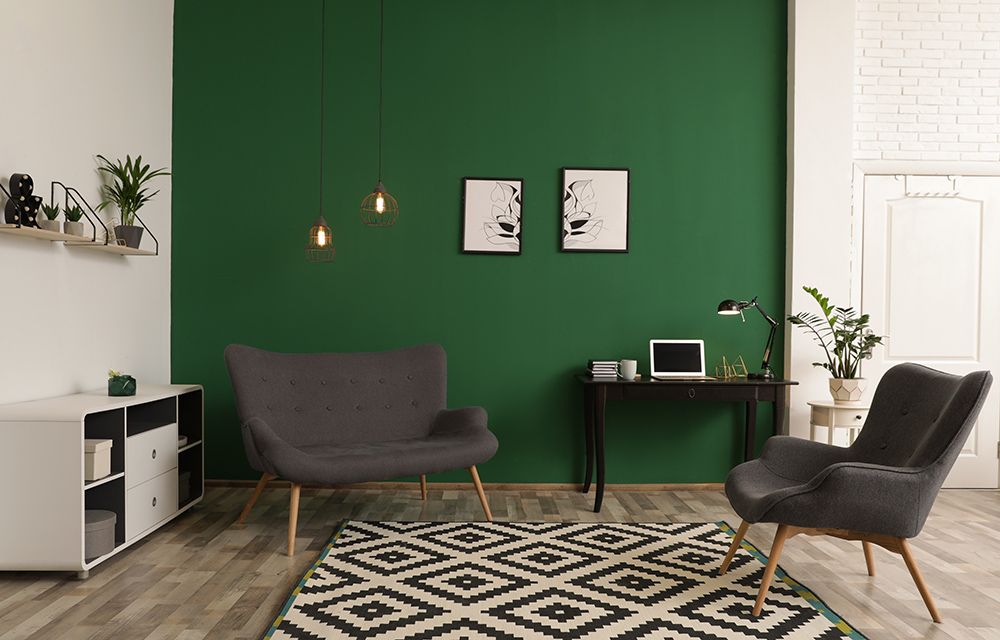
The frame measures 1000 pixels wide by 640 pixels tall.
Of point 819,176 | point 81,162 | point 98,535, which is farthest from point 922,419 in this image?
point 81,162

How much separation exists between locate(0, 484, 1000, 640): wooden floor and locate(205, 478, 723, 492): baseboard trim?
0.04 metres

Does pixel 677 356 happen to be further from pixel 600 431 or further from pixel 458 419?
pixel 458 419

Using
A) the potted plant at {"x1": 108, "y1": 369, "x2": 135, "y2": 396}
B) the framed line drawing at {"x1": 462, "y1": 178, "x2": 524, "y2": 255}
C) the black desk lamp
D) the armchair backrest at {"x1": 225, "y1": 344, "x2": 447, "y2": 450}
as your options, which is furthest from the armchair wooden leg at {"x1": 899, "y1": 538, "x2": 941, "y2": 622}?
the potted plant at {"x1": 108, "y1": 369, "x2": 135, "y2": 396}

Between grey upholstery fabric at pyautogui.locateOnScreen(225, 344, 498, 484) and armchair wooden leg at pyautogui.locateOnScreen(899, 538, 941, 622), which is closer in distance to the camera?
armchair wooden leg at pyautogui.locateOnScreen(899, 538, 941, 622)

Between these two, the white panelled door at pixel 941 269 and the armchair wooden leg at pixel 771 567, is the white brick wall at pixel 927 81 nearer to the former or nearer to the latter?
the white panelled door at pixel 941 269

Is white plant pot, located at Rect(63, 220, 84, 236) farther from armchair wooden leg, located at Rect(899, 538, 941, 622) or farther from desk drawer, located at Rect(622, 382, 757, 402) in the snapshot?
armchair wooden leg, located at Rect(899, 538, 941, 622)

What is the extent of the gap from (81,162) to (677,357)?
3.55 m

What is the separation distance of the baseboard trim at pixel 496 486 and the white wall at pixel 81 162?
2.89 ft

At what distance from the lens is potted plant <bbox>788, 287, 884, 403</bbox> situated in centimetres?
420

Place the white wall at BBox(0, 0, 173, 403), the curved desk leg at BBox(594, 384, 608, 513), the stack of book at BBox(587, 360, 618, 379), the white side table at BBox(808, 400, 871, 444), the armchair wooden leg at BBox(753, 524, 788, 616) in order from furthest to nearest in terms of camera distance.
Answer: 1. the stack of book at BBox(587, 360, 618, 379)
2. the white side table at BBox(808, 400, 871, 444)
3. the curved desk leg at BBox(594, 384, 608, 513)
4. the white wall at BBox(0, 0, 173, 403)
5. the armchair wooden leg at BBox(753, 524, 788, 616)

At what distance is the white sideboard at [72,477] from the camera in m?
2.81

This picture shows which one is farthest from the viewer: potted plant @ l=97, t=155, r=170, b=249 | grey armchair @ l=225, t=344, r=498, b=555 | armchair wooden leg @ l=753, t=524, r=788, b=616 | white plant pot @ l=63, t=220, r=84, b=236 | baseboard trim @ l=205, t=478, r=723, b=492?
baseboard trim @ l=205, t=478, r=723, b=492

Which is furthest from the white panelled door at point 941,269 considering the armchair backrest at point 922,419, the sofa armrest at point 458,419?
→ the sofa armrest at point 458,419

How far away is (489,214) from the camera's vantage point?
4566mm
